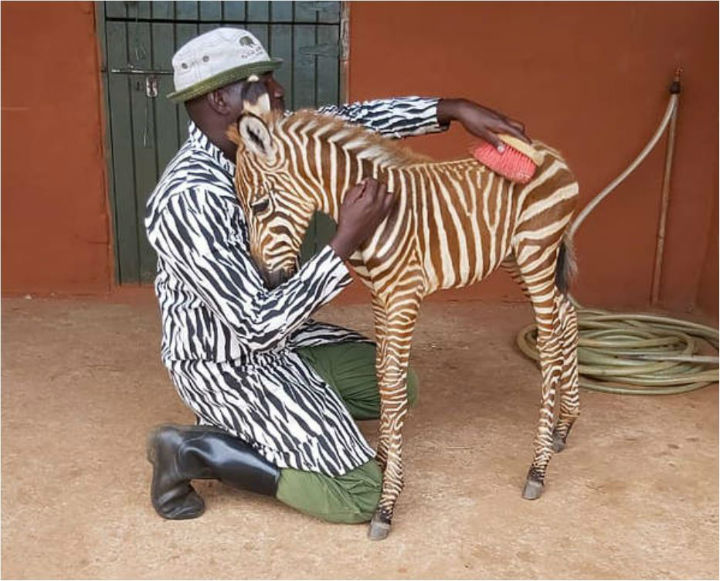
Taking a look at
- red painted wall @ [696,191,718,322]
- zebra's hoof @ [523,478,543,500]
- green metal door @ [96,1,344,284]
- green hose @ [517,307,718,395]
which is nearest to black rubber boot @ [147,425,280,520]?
zebra's hoof @ [523,478,543,500]

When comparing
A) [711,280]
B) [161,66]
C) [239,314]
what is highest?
[161,66]

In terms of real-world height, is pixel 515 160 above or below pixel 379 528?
above

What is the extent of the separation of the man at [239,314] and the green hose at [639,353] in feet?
4.69

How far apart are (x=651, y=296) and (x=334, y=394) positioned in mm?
2696

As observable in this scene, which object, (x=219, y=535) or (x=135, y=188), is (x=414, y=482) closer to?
(x=219, y=535)

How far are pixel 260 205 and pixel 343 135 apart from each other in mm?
333

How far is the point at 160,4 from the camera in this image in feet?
14.6

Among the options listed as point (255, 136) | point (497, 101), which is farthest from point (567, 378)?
point (497, 101)

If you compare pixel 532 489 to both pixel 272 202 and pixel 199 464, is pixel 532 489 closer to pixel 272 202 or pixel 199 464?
pixel 199 464

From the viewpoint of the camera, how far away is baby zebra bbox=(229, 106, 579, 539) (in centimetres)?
250

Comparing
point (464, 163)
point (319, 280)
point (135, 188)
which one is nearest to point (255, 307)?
point (319, 280)

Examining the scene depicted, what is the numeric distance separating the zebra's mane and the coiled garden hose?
1.57 meters

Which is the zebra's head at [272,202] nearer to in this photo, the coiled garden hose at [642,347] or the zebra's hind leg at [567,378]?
the zebra's hind leg at [567,378]

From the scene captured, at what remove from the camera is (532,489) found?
2941mm
